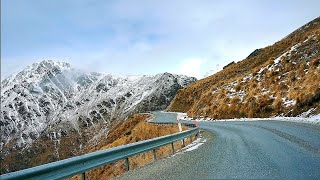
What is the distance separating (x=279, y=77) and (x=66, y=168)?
3668cm

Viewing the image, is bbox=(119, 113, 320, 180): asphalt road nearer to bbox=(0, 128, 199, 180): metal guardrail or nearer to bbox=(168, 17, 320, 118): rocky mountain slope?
bbox=(0, 128, 199, 180): metal guardrail

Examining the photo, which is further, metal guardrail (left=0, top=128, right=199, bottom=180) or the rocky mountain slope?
the rocky mountain slope

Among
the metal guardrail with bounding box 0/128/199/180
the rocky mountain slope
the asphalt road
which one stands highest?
the rocky mountain slope

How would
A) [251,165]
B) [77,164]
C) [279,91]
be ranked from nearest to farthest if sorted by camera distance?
[77,164]
[251,165]
[279,91]

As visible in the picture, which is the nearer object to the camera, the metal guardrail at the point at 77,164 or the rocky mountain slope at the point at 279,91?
the metal guardrail at the point at 77,164

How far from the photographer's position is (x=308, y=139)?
13656 mm

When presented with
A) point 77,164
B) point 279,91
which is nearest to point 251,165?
point 77,164

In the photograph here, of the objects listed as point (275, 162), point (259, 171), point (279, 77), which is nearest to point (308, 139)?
point (275, 162)

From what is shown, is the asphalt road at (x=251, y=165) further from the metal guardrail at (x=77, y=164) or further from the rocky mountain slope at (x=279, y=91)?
the rocky mountain slope at (x=279, y=91)

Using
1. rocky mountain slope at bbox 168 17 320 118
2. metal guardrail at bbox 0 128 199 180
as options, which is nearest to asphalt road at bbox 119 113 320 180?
metal guardrail at bbox 0 128 199 180

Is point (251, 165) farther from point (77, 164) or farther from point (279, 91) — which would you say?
point (279, 91)

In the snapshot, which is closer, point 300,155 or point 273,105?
point 300,155

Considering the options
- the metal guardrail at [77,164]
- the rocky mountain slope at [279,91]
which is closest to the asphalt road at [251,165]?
the metal guardrail at [77,164]

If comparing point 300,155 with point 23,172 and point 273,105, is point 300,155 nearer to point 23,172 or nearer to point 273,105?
point 23,172
